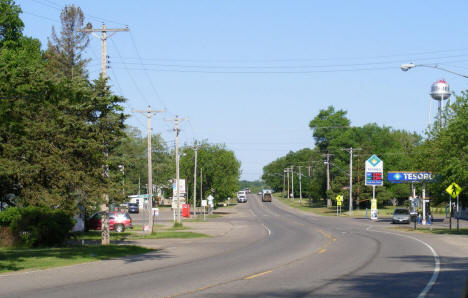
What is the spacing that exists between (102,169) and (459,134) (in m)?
23.5

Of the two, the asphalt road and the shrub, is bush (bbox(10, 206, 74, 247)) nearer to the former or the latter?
the shrub

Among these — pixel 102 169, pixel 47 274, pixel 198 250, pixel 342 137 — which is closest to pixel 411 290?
pixel 47 274

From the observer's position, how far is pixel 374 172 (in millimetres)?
75750

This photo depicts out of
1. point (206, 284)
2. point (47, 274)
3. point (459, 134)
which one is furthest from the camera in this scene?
point (459, 134)

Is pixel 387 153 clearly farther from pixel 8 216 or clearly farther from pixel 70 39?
pixel 8 216

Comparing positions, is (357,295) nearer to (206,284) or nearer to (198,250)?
(206,284)

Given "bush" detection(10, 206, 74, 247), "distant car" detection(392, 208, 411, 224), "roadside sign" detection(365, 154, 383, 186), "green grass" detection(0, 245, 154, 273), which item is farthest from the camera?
"roadside sign" detection(365, 154, 383, 186)

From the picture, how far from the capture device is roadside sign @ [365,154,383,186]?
75.2 metres

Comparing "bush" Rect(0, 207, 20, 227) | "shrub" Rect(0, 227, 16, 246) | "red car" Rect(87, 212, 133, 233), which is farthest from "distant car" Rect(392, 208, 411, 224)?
"shrub" Rect(0, 227, 16, 246)

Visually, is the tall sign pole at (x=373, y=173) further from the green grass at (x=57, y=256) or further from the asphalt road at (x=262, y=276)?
the green grass at (x=57, y=256)

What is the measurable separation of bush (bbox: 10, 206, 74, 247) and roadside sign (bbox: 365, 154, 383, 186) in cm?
5277

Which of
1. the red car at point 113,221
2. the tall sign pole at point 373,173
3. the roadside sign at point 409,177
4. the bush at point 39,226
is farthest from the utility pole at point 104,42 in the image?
the tall sign pole at point 373,173

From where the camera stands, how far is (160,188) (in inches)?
4432

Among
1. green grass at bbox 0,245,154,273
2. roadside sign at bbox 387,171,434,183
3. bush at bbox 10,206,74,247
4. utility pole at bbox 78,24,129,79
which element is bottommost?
green grass at bbox 0,245,154,273
